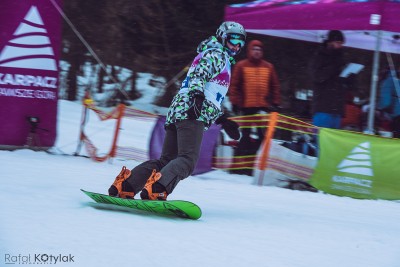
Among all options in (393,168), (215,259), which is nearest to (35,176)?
(215,259)

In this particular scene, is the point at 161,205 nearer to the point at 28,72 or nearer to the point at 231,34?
the point at 231,34

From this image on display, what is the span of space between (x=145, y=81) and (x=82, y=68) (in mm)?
1953

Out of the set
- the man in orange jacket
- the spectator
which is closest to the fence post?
the man in orange jacket

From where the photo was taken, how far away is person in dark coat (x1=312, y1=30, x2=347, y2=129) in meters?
8.65

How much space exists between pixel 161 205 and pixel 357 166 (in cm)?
355

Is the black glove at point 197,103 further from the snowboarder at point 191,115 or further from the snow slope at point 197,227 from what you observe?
the snow slope at point 197,227

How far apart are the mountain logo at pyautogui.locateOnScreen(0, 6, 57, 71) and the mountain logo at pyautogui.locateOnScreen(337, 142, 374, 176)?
13.8 ft

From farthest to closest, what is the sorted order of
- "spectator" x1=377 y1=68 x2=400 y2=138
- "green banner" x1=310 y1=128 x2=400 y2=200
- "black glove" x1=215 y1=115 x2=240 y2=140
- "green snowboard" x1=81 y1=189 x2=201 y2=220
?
"spectator" x1=377 y1=68 x2=400 y2=138 → "green banner" x1=310 y1=128 x2=400 y2=200 → "black glove" x1=215 y1=115 x2=240 y2=140 → "green snowboard" x1=81 y1=189 x2=201 y2=220

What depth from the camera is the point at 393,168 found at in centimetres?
764

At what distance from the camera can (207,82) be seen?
5.23 m

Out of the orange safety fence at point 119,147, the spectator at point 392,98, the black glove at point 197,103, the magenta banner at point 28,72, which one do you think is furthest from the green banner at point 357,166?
the magenta banner at point 28,72

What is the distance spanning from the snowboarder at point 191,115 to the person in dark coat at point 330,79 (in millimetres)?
3544

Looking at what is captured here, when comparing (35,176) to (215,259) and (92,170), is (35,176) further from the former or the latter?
(215,259)

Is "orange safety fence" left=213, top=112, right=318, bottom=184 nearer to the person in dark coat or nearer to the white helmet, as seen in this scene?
the person in dark coat
